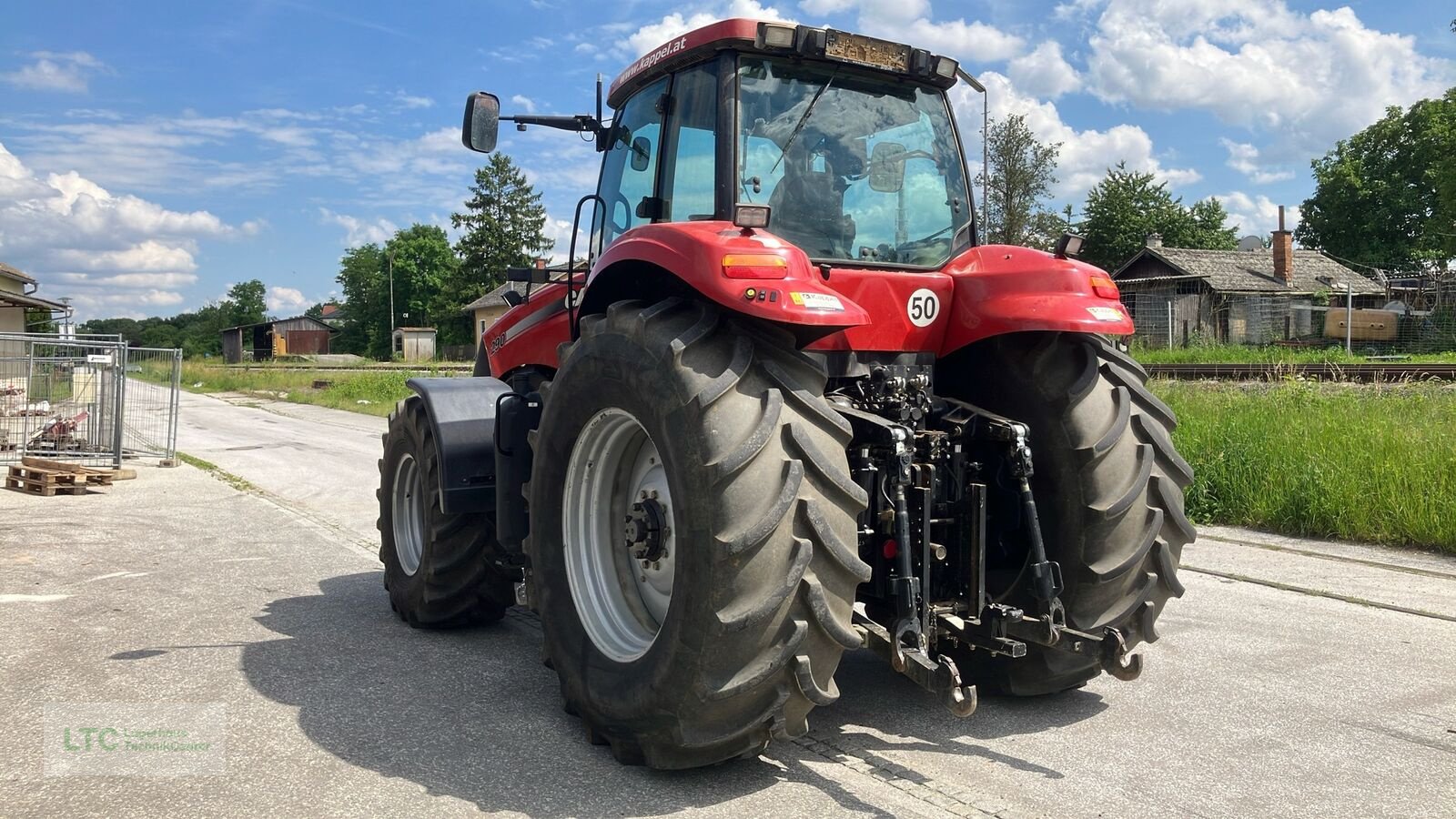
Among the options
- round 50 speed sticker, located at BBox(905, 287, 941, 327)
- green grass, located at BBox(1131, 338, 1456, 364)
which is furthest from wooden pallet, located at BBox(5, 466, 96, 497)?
green grass, located at BBox(1131, 338, 1456, 364)

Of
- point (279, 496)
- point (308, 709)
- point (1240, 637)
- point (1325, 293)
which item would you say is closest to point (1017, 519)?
point (1240, 637)

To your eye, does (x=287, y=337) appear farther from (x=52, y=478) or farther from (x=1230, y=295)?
(x=52, y=478)

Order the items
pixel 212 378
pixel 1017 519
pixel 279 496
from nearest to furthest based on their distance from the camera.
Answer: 1. pixel 1017 519
2. pixel 279 496
3. pixel 212 378

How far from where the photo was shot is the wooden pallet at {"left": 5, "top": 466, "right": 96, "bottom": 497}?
39.8ft

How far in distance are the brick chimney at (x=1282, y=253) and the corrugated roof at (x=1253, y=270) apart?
0.36 metres

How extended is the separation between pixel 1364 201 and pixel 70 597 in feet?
264

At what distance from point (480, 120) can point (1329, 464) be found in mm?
7467

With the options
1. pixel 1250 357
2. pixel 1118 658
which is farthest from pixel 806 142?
pixel 1250 357

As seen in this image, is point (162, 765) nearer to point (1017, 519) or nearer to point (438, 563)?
point (438, 563)

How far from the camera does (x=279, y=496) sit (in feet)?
39.5

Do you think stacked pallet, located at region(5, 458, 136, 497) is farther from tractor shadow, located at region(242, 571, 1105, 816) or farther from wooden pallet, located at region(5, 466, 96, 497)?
tractor shadow, located at region(242, 571, 1105, 816)

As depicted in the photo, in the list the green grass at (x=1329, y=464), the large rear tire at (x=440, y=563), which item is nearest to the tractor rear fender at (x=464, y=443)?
the large rear tire at (x=440, y=563)

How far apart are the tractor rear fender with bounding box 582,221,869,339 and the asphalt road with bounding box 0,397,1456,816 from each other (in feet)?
5.18

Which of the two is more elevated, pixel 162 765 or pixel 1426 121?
pixel 1426 121
